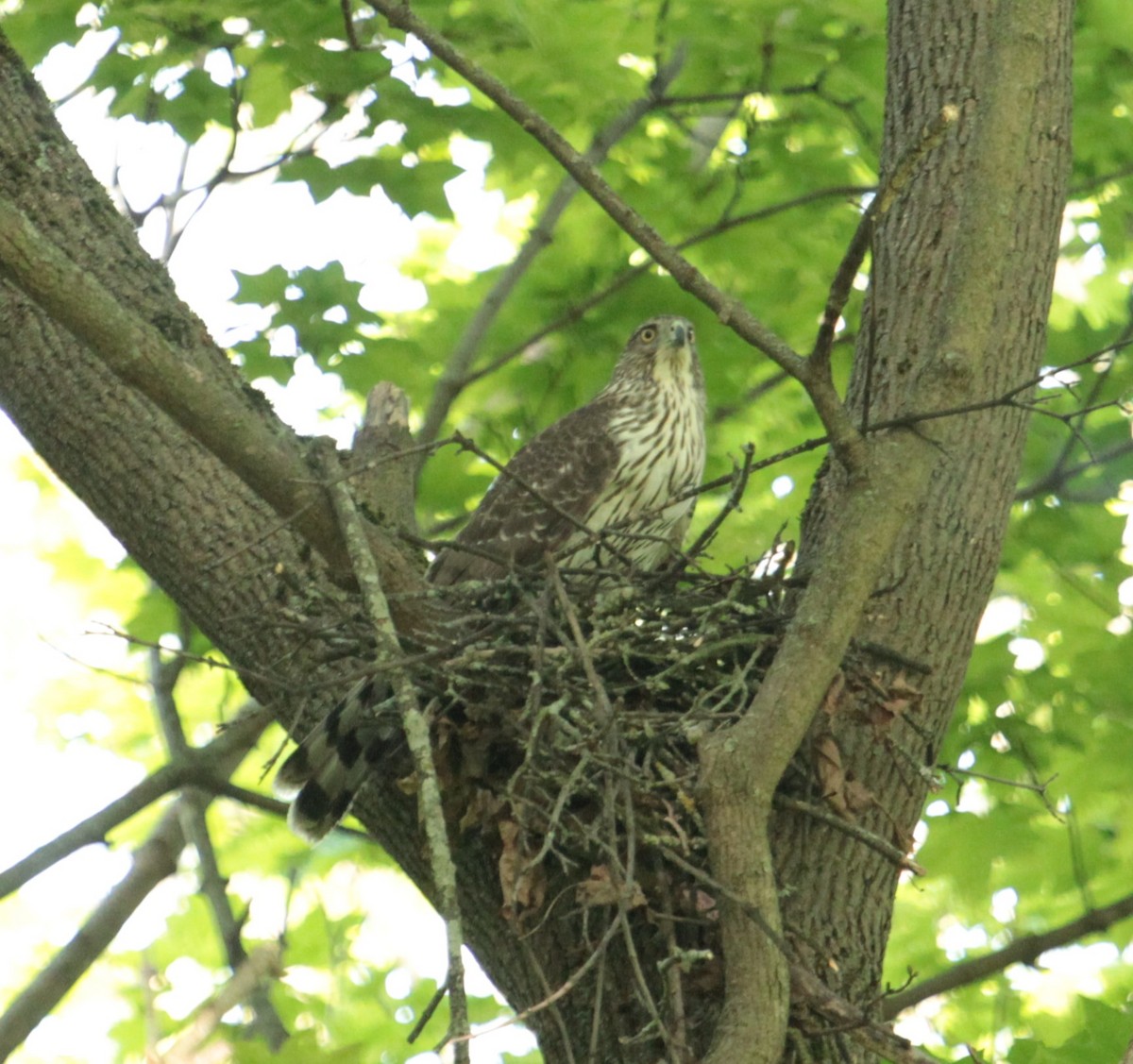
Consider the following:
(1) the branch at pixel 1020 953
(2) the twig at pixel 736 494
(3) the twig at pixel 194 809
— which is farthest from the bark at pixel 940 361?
(3) the twig at pixel 194 809

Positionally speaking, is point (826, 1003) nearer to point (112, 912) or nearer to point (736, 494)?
point (736, 494)

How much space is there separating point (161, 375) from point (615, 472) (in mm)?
2454

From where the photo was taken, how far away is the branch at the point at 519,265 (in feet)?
17.9

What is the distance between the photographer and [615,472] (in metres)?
5.23

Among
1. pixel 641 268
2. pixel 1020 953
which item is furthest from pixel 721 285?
pixel 1020 953

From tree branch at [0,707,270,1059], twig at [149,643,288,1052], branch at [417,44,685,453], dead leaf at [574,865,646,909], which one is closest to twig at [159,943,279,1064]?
dead leaf at [574,865,646,909]

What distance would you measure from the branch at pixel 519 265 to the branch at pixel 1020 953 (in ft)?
7.63

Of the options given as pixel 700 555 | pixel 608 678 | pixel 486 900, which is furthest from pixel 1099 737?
pixel 486 900

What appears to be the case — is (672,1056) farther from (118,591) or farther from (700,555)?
(118,591)

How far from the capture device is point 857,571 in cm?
303

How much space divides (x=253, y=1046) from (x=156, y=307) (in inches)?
A: 68.8

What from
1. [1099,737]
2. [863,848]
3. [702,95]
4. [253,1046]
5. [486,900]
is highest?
[702,95]

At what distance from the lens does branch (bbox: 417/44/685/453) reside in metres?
5.46

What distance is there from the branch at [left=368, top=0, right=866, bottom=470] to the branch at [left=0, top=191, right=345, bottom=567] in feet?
2.54
